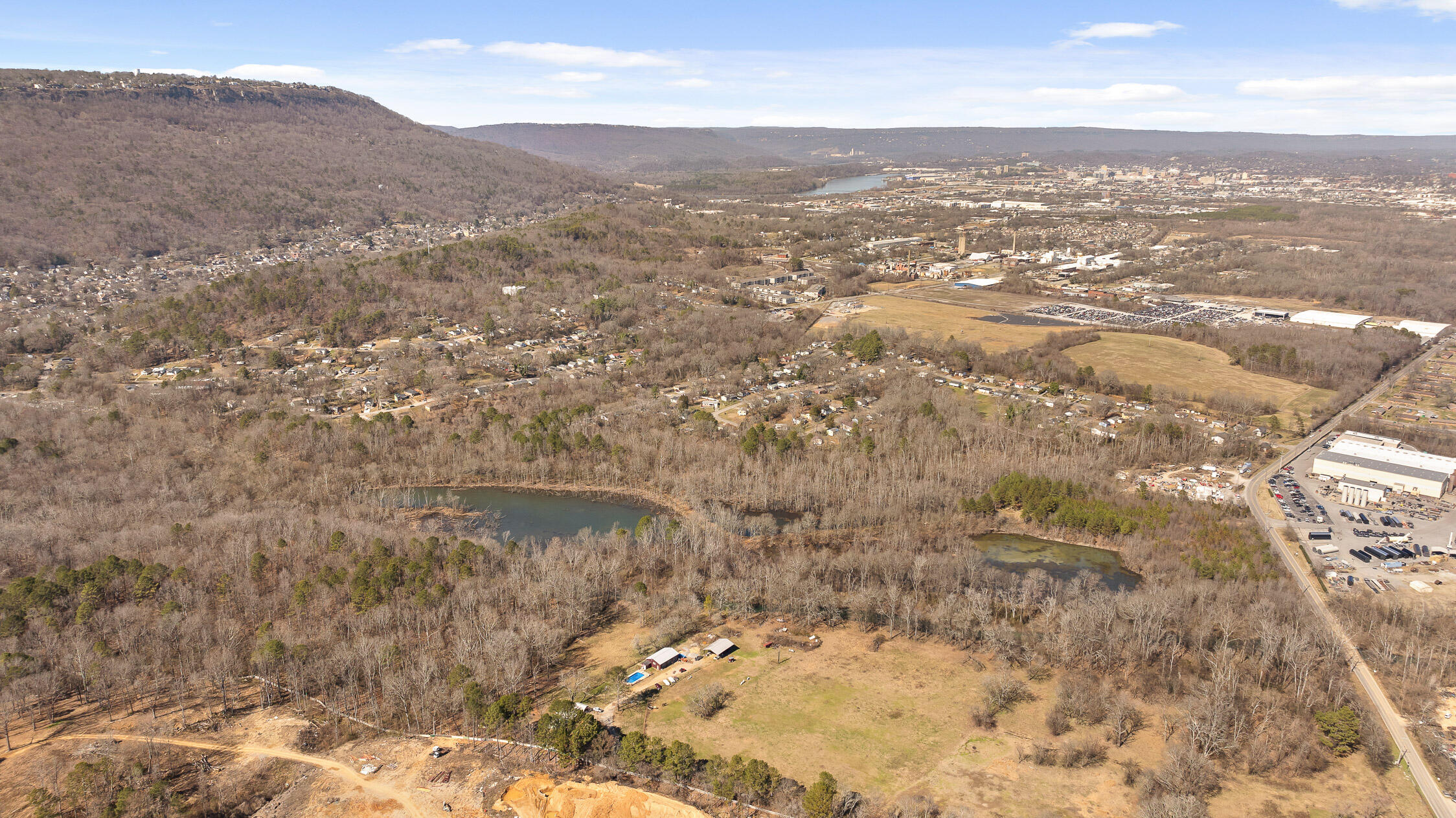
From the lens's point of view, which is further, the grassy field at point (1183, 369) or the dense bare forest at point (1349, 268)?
the dense bare forest at point (1349, 268)

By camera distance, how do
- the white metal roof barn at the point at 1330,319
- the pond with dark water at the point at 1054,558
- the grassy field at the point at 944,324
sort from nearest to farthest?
the pond with dark water at the point at 1054,558 < the grassy field at the point at 944,324 < the white metal roof barn at the point at 1330,319

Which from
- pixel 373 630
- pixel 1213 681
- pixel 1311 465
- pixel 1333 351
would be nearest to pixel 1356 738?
pixel 1213 681

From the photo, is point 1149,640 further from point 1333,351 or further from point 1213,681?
point 1333,351

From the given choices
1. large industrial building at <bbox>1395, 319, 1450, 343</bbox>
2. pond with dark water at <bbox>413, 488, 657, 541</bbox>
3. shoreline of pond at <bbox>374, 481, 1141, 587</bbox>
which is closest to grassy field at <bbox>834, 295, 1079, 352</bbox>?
large industrial building at <bbox>1395, 319, 1450, 343</bbox>

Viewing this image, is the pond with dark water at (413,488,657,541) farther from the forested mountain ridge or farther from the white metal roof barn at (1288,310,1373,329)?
the forested mountain ridge

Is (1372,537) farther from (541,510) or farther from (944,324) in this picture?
(944,324)

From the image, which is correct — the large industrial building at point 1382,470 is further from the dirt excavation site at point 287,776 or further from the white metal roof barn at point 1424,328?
the dirt excavation site at point 287,776

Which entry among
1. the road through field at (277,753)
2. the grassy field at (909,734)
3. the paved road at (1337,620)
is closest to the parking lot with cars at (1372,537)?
the paved road at (1337,620)

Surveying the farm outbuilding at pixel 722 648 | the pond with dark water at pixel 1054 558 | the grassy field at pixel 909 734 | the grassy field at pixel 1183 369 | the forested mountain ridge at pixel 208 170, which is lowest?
the pond with dark water at pixel 1054 558
